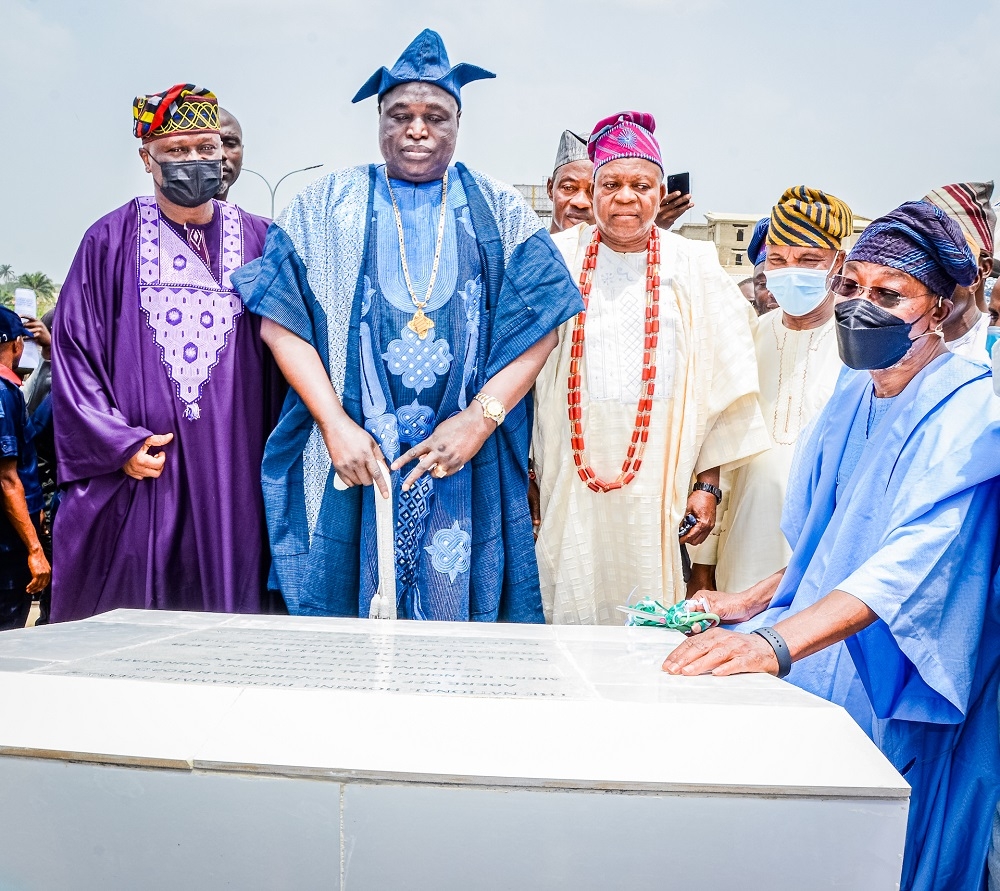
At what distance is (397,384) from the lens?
280 centimetres

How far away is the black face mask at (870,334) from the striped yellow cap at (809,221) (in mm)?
1254

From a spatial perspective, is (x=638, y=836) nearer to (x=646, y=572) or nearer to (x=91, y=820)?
(x=91, y=820)

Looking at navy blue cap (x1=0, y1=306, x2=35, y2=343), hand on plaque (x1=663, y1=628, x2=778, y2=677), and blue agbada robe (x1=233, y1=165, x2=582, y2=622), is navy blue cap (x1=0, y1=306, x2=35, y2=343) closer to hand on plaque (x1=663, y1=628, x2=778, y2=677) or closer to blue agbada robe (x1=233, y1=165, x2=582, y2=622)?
blue agbada robe (x1=233, y1=165, x2=582, y2=622)

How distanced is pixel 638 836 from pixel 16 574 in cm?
324

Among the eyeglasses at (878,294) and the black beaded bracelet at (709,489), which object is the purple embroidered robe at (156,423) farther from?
the eyeglasses at (878,294)

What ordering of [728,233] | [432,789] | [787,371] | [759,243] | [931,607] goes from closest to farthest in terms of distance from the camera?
[432,789] < [931,607] < [787,371] < [759,243] < [728,233]

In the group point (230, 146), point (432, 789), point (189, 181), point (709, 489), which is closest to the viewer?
point (432, 789)

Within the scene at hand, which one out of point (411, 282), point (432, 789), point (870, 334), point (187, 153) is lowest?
point (432, 789)

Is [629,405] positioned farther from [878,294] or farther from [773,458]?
[878,294]

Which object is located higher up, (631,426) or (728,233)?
(728,233)

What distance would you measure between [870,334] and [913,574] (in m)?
0.57

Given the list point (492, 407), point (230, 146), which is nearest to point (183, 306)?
point (492, 407)

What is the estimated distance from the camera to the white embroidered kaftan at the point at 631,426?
10.0ft

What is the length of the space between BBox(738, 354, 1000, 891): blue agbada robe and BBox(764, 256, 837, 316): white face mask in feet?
4.13
